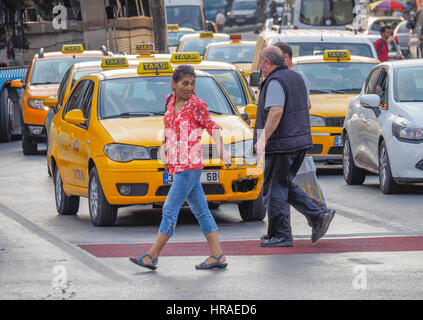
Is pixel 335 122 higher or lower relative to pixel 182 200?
lower

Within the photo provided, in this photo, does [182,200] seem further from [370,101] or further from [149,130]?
[370,101]

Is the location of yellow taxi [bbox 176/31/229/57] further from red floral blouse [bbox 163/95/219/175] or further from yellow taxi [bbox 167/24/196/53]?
red floral blouse [bbox 163/95/219/175]

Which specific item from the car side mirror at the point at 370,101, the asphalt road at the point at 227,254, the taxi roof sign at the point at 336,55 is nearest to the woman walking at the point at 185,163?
the asphalt road at the point at 227,254

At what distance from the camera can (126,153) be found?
1127 centimetres

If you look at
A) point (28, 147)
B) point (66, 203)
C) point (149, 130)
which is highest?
point (149, 130)

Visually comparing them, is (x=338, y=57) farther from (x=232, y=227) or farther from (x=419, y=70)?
(x=232, y=227)

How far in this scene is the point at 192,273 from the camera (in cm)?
862

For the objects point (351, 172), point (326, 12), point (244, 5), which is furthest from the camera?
point (244, 5)

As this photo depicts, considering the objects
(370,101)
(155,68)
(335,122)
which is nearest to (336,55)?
(335,122)

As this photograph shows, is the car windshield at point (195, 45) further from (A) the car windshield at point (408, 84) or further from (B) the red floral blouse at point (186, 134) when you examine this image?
(B) the red floral blouse at point (186, 134)

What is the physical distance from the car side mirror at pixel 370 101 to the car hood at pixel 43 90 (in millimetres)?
7938

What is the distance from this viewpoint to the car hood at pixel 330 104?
16562mm

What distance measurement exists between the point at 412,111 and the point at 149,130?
12.0 feet

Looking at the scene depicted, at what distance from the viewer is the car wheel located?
13.8 meters
